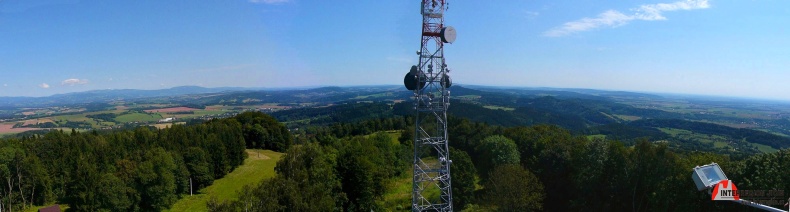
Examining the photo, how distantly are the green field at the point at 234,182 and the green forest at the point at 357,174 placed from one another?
1116 millimetres

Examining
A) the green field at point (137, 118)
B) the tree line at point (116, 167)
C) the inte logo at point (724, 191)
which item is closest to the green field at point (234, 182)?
the tree line at point (116, 167)

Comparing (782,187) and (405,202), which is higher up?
(782,187)

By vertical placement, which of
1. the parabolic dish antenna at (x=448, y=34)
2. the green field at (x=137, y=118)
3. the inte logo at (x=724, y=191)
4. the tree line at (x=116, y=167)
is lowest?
the green field at (x=137, y=118)

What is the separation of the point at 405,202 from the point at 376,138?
15.1 metres

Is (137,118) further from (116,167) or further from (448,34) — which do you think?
(448,34)

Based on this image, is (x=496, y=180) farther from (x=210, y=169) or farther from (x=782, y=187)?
(x=210, y=169)

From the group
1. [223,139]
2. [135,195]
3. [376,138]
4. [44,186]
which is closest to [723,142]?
[376,138]

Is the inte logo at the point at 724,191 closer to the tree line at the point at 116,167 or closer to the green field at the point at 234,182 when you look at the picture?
the green field at the point at 234,182

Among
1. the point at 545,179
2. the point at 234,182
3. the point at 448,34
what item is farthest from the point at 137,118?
the point at 448,34

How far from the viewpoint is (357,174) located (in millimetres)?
30891

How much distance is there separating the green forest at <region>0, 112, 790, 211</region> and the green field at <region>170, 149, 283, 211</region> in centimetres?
112

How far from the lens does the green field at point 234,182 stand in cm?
3642

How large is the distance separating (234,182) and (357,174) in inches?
771

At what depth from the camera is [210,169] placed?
42594mm
